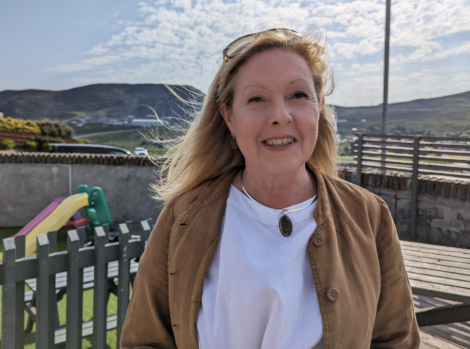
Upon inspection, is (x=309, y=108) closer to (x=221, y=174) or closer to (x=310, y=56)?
(x=310, y=56)

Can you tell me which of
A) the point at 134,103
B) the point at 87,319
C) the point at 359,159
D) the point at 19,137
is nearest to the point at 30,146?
the point at 19,137

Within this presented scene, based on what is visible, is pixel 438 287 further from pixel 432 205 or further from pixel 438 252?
pixel 432 205

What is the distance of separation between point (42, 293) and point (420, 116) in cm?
6131

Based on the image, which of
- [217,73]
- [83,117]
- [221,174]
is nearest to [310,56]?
[217,73]

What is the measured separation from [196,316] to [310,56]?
41.4 inches

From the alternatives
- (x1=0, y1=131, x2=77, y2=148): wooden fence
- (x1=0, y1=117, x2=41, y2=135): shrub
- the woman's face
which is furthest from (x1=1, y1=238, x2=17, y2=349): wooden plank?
(x1=0, y1=117, x2=41, y2=135): shrub

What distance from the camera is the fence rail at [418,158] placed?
23.6 ft

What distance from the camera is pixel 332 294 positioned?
1.23 metres

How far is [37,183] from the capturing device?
10344mm

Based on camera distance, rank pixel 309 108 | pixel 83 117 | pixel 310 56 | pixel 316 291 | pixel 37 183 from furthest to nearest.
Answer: pixel 83 117 → pixel 37 183 → pixel 310 56 → pixel 309 108 → pixel 316 291

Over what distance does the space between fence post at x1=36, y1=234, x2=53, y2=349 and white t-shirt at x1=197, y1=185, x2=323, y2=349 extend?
1.50 meters

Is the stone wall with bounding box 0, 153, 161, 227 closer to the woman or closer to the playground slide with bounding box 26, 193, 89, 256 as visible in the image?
the playground slide with bounding box 26, 193, 89, 256

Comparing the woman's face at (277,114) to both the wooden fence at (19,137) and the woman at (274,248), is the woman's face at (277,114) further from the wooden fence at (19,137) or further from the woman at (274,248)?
the wooden fence at (19,137)

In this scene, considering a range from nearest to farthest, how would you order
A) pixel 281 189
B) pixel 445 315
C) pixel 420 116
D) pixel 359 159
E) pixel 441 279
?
pixel 281 189
pixel 441 279
pixel 445 315
pixel 359 159
pixel 420 116
